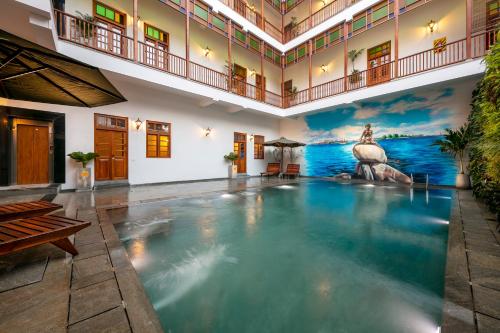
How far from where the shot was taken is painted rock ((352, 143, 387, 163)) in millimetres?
10531

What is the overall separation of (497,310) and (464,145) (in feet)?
29.5

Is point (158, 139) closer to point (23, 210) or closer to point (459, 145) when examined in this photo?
point (23, 210)

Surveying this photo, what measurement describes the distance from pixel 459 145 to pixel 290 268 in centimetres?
941

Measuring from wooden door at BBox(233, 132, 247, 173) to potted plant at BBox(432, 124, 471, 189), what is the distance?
30.0 ft

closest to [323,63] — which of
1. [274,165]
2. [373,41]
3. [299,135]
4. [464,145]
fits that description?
[373,41]

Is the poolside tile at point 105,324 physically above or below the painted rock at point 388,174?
below

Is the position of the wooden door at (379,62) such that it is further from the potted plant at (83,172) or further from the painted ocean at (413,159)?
the potted plant at (83,172)

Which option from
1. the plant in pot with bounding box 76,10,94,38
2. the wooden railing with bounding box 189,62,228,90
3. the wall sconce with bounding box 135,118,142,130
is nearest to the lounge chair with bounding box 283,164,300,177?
the wooden railing with bounding box 189,62,228,90

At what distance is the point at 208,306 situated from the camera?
1.79 meters

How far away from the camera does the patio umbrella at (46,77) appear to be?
2.49 meters

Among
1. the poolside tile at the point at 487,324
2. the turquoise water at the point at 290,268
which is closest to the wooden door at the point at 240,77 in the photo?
the turquoise water at the point at 290,268

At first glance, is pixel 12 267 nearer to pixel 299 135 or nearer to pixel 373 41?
pixel 299 135

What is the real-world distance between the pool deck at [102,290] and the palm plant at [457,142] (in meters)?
6.74

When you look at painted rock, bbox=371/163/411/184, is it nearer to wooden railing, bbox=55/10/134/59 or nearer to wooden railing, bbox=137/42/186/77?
wooden railing, bbox=137/42/186/77
